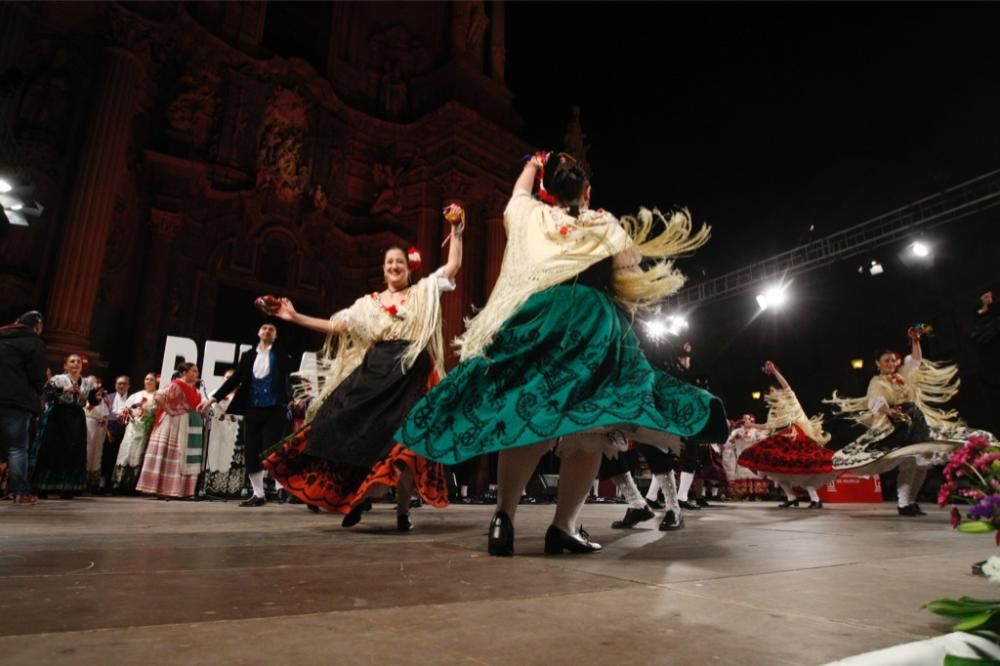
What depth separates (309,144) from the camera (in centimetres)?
1520

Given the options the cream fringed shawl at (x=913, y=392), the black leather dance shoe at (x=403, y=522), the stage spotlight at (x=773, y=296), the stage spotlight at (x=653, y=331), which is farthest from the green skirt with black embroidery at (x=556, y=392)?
the stage spotlight at (x=773, y=296)

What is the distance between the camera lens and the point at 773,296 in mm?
16844

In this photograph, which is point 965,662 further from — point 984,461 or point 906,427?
point 906,427

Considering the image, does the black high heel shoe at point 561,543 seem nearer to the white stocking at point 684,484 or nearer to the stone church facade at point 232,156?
the white stocking at point 684,484

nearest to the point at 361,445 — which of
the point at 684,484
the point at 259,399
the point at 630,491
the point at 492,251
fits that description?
the point at 630,491

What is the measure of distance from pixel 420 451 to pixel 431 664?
4.87 ft

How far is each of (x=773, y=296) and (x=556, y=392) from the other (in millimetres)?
16693

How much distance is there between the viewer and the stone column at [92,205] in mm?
9109

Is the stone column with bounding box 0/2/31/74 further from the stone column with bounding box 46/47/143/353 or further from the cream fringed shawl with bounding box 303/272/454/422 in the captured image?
the cream fringed shawl with bounding box 303/272/454/422

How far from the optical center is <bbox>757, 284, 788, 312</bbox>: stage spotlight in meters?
16.7

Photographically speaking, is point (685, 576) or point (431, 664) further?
point (685, 576)

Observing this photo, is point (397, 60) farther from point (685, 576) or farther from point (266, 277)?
point (685, 576)

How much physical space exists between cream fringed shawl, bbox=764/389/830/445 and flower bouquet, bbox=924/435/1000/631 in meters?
7.67

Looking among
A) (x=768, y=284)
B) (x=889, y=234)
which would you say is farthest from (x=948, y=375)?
(x=768, y=284)
